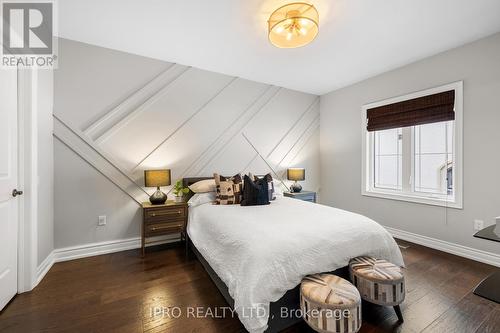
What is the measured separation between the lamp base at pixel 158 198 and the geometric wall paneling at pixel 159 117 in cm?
50

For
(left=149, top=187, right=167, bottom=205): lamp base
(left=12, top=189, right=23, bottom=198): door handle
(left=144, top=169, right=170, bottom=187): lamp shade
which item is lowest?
(left=149, top=187, right=167, bottom=205): lamp base

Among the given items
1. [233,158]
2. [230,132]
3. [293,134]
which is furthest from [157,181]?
[293,134]

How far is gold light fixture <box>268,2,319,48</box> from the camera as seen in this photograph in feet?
6.05

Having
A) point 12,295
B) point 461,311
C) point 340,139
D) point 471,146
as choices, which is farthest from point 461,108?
point 12,295

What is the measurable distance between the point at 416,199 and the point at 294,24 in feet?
9.59

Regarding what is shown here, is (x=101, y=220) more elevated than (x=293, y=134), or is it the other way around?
(x=293, y=134)

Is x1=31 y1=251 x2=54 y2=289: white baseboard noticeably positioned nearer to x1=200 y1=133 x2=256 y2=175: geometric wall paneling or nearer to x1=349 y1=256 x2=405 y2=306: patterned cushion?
x1=200 y1=133 x2=256 y2=175: geometric wall paneling

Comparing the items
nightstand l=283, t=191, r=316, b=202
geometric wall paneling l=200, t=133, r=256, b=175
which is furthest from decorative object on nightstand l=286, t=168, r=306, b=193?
geometric wall paneling l=200, t=133, r=256, b=175

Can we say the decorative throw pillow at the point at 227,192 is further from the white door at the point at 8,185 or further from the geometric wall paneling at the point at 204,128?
the white door at the point at 8,185

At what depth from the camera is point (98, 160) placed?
2688 millimetres

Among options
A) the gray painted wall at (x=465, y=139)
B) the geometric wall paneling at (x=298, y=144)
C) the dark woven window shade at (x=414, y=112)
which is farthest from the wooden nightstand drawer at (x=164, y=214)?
the dark woven window shade at (x=414, y=112)

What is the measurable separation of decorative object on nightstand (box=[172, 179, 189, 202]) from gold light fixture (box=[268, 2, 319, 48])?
2107 millimetres

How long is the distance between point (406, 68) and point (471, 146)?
54.7 inches

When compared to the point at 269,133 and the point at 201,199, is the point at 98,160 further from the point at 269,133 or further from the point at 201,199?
the point at 269,133
